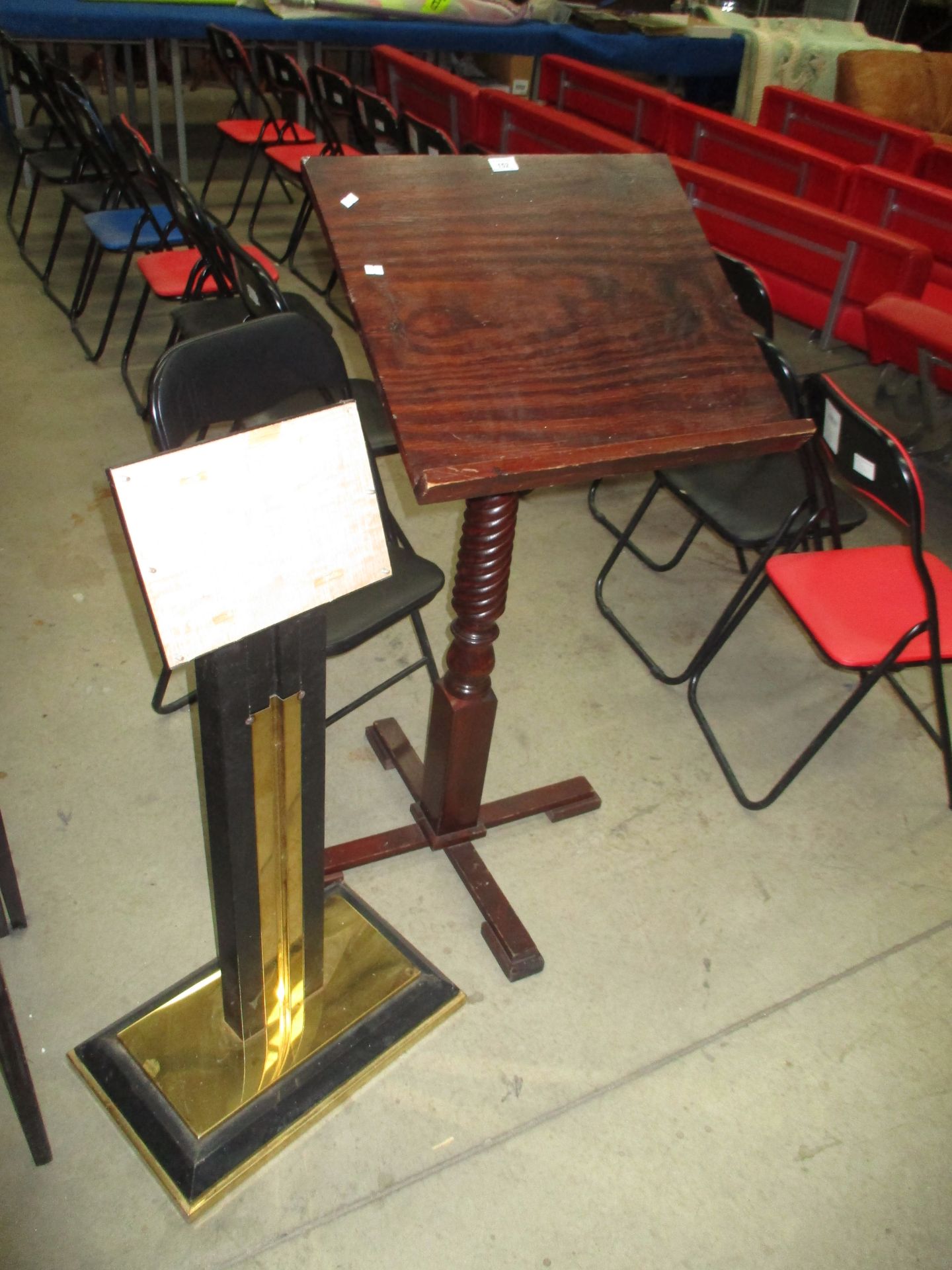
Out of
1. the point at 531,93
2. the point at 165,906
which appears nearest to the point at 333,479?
the point at 165,906

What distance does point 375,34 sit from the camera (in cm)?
531

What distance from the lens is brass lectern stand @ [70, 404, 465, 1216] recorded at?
0.87 m

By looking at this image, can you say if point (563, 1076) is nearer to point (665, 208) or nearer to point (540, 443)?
point (540, 443)

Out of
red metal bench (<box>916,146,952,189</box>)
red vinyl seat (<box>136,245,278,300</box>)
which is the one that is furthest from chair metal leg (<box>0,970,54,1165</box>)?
red metal bench (<box>916,146,952,189</box>)

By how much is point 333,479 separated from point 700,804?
135 cm

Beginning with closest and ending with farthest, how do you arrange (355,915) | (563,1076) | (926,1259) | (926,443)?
(926,1259) < (563,1076) < (355,915) < (926,443)

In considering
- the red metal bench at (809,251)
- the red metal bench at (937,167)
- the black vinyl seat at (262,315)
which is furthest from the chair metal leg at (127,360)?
the red metal bench at (937,167)

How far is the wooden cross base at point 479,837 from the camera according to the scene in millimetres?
1658

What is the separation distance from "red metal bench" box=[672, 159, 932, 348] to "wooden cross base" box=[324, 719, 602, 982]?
256 cm

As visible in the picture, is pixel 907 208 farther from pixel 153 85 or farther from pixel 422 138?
pixel 153 85

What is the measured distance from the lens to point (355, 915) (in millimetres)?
1670

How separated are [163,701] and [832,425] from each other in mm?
1541

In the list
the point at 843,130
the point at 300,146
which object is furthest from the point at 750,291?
the point at 843,130

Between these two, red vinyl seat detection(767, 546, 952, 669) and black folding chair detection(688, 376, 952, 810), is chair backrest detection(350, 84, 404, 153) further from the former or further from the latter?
red vinyl seat detection(767, 546, 952, 669)
